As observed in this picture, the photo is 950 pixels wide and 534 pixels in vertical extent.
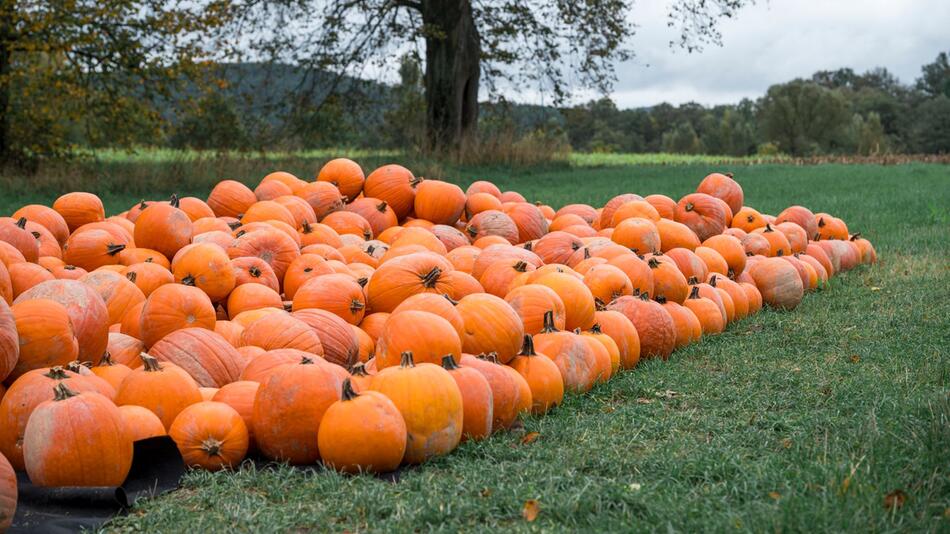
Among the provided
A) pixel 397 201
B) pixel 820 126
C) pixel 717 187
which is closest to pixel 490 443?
pixel 397 201

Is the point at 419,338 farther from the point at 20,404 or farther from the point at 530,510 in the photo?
the point at 20,404

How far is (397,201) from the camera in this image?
240 inches

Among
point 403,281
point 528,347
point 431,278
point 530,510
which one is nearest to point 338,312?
point 403,281

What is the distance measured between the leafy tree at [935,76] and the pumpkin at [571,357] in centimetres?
9336

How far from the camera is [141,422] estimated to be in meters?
2.76

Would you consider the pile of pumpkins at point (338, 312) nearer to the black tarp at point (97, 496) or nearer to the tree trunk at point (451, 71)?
the black tarp at point (97, 496)

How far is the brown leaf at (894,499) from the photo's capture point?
2172 millimetres

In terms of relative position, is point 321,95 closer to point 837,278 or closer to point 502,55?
point 502,55

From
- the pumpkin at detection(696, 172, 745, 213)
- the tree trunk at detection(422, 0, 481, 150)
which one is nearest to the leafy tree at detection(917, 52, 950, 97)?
the tree trunk at detection(422, 0, 481, 150)

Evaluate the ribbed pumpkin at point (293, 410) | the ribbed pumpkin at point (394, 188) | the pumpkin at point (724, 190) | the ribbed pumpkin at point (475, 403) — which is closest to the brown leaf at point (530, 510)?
the ribbed pumpkin at point (475, 403)

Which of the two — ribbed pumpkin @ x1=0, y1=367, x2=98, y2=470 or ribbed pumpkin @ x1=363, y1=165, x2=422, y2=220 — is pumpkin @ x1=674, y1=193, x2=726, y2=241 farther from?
ribbed pumpkin @ x1=0, y1=367, x2=98, y2=470

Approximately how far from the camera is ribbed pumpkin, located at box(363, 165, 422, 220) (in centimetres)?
608

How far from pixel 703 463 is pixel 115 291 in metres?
2.67

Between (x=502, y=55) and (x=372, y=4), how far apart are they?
297cm
